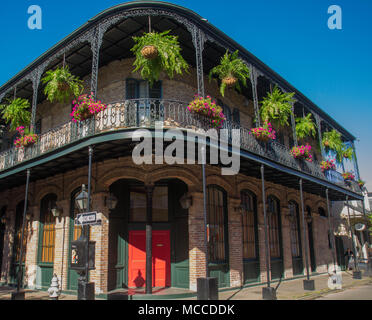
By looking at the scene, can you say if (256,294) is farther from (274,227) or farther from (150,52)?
(150,52)

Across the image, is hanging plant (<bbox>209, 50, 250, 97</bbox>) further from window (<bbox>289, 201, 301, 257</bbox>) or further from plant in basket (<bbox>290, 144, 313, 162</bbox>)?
window (<bbox>289, 201, 301, 257</bbox>)

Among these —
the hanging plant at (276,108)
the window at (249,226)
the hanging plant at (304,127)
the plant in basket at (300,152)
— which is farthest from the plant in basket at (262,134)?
the hanging plant at (304,127)

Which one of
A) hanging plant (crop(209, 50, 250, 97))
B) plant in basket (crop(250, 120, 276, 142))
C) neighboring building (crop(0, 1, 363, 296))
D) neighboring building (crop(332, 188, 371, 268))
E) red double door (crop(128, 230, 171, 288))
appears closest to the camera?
neighboring building (crop(0, 1, 363, 296))

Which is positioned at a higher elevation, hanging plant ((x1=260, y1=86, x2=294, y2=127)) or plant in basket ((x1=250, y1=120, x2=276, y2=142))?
hanging plant ((x1=260, y1=86, x2=294, y2=127))

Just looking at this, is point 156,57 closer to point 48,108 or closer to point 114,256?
point 114,256

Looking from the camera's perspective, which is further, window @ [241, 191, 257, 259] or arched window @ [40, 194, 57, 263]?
window @ [241, 191, 257, 259]

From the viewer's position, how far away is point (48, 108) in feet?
47.9

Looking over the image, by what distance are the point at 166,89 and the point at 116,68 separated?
6.52 ft

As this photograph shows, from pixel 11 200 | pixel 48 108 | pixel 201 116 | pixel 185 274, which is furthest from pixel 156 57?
pixel 11 200

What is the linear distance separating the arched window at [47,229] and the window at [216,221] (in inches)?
232

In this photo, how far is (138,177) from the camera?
10406 millimetres

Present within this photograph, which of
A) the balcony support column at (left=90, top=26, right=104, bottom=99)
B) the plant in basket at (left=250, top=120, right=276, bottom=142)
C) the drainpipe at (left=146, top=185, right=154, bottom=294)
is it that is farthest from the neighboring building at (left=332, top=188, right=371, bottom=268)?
the balcony support column at (left=90, top=26, right=104, bottom=99)

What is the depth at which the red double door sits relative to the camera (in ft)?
35.2

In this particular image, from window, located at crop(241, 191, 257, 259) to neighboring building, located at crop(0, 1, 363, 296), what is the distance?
6 cm
